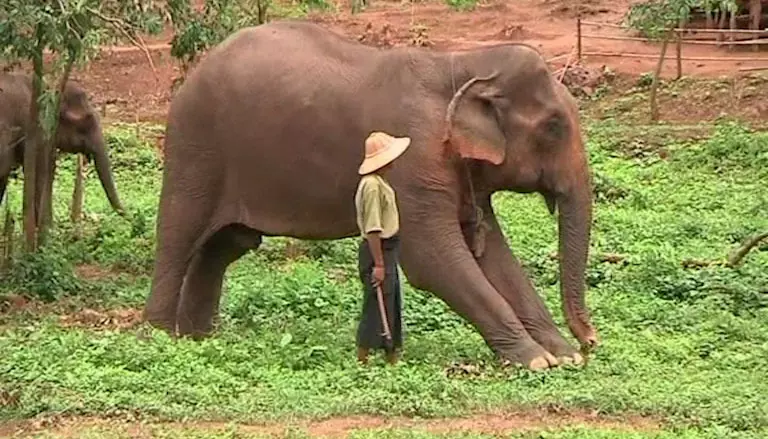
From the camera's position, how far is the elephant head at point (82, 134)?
56.2ft

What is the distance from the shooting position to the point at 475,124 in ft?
33.2

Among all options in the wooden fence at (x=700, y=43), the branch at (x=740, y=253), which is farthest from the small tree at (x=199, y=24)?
the wooden fence at (x=700, y=43)

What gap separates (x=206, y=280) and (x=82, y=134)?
6067 mm

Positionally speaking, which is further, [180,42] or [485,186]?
[180,42]

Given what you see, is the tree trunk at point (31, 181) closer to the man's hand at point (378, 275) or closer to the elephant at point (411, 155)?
the elephant at point (411, 155)

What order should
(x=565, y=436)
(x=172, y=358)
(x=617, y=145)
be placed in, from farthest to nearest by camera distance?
(x=617, y=145)
(x=172, y=358)
(x=565, y=436)

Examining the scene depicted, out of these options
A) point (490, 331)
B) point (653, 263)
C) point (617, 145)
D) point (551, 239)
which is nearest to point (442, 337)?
point (490, 331)

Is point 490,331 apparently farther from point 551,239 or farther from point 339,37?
point 551,239

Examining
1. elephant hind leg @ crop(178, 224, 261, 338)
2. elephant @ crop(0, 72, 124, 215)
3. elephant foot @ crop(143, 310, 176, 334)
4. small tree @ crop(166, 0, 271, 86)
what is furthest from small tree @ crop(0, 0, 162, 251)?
elephant @ crop(0, 72, 124, 215)

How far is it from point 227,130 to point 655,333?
324cm

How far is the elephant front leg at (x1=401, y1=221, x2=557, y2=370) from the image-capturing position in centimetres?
980

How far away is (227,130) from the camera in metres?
10.9

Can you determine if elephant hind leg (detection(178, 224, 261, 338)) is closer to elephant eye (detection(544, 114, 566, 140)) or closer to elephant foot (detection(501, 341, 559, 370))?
elephant eye (detection(544, 114, 566, 140))

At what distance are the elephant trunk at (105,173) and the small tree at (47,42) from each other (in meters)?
2.49
